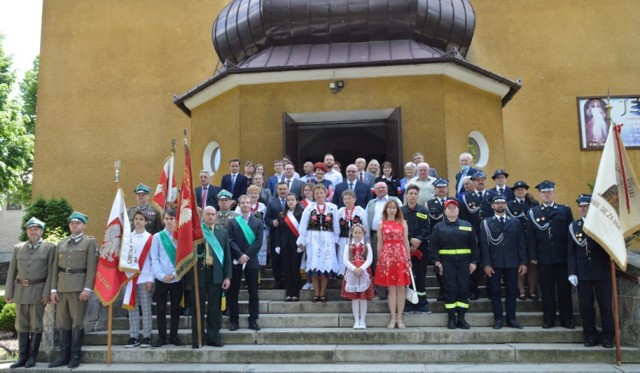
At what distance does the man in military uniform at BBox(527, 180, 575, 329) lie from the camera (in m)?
7.29

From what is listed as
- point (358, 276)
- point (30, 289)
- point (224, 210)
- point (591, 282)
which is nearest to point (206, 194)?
point (224, 210)

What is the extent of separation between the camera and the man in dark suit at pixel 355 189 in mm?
8812

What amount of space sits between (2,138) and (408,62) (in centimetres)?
1874

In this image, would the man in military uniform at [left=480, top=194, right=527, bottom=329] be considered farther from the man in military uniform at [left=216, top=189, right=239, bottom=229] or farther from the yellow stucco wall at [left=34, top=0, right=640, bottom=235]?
the yellow stucco wall at [left=34, top=0, right=640, bottom=235]

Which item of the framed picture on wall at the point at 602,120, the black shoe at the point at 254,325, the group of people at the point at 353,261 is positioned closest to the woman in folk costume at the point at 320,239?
the group of people at the point at 353,261

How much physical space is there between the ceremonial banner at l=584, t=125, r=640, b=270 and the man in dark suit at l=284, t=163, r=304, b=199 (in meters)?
4.64

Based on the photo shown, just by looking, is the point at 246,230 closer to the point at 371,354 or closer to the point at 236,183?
the point at 236,183

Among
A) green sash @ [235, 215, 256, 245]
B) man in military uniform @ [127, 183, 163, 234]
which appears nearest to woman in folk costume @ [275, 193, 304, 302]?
green sash @ [235, 215, 256, 245]

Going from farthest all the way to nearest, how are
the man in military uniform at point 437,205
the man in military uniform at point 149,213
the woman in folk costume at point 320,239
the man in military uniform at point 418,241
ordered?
1. the man in military uniform at point 149,213
2. the man in military uniform at point 437,205
3. the woman in folk costume at point 320,239
4. the man in military uniform at point 418,241

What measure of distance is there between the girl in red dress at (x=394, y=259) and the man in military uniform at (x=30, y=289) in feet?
15.1

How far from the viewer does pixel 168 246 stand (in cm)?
736

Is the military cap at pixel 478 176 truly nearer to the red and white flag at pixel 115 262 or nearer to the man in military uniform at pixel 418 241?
the man in military uniform at pixel 418 241

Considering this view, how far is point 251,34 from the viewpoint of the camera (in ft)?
38.2

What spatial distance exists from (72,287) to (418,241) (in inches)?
192
